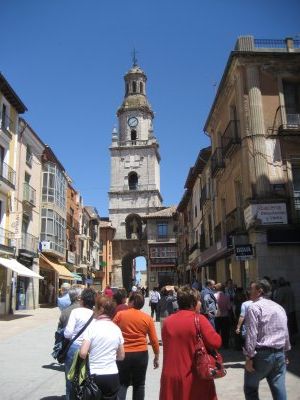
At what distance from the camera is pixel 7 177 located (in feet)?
84.0

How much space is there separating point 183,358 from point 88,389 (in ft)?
3.36

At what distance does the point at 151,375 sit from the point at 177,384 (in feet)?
15.3

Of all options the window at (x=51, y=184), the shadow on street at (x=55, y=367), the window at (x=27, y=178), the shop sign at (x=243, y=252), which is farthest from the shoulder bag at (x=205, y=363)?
the window at (x=51, y=184)

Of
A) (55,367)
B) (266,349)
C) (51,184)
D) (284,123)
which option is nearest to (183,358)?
(266,349)

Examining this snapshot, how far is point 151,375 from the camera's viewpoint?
28.1ft

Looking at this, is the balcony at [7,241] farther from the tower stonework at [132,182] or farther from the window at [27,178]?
the tower stonework at [132,182]

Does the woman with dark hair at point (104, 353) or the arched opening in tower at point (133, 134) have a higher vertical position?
the arched opening in tower at point (133, 134)

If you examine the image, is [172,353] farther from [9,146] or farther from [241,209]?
[9,146]

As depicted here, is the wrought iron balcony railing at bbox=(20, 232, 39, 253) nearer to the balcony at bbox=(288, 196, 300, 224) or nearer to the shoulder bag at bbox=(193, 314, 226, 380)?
the balcony at bbox=(288, 196, 300, 224)

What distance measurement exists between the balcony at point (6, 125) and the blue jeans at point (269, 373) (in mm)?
22496

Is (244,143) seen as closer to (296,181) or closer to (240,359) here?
(296,181)

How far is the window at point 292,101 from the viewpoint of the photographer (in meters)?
17.3

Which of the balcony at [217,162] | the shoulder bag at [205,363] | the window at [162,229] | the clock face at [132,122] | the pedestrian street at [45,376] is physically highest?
the clock face at [132,122]

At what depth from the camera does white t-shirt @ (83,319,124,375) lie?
15.1 ft
